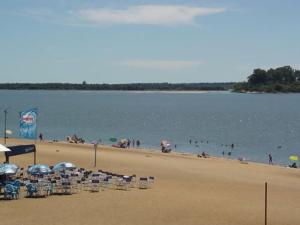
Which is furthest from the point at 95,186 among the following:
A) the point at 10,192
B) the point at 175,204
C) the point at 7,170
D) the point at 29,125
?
the point at 29,125

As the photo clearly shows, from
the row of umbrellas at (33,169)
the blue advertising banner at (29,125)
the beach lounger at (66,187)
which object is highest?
the blue advertising banner at (29,125)

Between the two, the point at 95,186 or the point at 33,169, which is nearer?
the point at 95,186

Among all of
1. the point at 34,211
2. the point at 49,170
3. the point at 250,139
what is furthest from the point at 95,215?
the point at 250,139

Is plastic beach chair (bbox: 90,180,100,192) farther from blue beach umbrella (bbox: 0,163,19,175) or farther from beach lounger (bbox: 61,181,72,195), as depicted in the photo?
blue beach umbrella (bbox: 0,163,19,175)

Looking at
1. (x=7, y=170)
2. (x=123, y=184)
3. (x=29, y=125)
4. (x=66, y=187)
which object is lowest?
(x=123, y=184)

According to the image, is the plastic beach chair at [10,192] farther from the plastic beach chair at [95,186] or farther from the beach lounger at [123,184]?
the beach lounger at [123,184]

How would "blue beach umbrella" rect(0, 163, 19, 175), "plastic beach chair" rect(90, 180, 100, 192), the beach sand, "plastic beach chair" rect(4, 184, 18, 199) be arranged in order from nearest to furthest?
the beach sand < "plastic beach chair" rect(4, 184, 18, 199) < "blue beach umbrella" rect(0, 163, 19, 175) < "plastic beach chair" rect(90, 180, 100, 192)

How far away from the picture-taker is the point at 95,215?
779 inches

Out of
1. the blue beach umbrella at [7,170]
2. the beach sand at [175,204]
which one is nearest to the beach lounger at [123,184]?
the beach sand at [175,204]

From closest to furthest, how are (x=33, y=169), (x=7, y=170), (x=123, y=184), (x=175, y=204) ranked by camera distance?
1. (x=175, y=204)
2. (x=7, y=170)
3. (x=123, y=184)
4. (x=33, y=169)

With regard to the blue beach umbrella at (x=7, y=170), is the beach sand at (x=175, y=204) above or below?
below

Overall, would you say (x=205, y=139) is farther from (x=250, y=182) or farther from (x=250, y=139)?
(x=250, y=182)

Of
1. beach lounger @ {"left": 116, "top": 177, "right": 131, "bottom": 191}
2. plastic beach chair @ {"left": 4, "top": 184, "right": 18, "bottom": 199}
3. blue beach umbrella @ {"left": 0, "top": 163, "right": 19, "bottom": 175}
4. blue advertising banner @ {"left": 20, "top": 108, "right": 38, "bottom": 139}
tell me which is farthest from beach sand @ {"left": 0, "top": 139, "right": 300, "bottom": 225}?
blue advertising banner @ {"left": 20, "top": 108, "right": 38, "bottom": 139}

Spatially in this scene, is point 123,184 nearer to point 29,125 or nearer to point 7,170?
point 7,170
